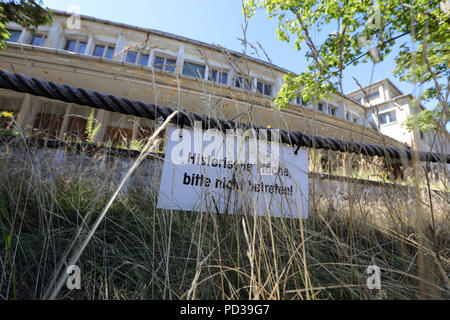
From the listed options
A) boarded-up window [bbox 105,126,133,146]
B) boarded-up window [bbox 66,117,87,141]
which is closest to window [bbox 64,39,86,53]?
boarded-up window [bbox 66,117,87,141]

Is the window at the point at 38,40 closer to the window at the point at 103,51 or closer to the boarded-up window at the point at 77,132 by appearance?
the window at the point at 103,51

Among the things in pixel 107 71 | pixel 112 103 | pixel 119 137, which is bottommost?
pixel 112 103

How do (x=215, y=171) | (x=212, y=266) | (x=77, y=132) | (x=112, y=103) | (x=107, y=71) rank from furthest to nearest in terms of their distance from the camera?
1. (x=107, y=71)
2. (x=77, y=132)
3. (x=215, y=171)
4. (x=112, y=103)
5. (x=212, y=266)

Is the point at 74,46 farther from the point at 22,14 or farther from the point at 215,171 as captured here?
the point at 215,171

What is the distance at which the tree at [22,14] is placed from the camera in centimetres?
360

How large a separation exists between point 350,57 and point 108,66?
7305 millimetres

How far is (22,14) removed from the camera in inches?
152

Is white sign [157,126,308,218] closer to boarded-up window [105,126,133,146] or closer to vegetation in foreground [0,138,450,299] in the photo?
vegetation in foreground [0,138,450,299]

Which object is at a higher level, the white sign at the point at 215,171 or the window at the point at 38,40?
the window at the point at 38,40

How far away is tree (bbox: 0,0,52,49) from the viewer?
360cm

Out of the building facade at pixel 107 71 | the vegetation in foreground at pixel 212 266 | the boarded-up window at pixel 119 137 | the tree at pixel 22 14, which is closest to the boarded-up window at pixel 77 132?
the building facade at pixel 107 71

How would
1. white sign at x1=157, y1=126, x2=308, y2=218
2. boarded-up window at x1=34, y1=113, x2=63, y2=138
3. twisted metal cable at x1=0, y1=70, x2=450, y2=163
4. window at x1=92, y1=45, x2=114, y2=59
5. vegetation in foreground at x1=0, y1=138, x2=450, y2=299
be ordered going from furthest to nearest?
window at x1=92, y1=45, x2=114, y2=59
boarded-up window at x1=34, y1=113, x2=63, y2=138
white sign at x1=157, y1=126, x2=308, y2=218
twisted metal cable at x1=0, y1=70, x2=450, y2=163
vegetation in foreground at x1=0, y1=138, x2=450, y2=299

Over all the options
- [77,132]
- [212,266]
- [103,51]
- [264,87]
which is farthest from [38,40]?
[212,266]
